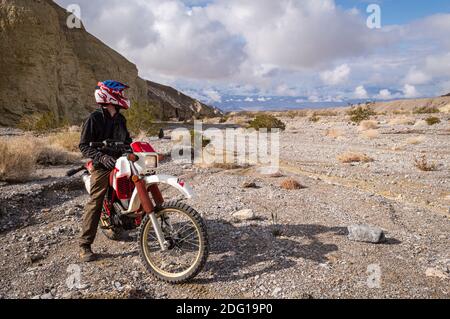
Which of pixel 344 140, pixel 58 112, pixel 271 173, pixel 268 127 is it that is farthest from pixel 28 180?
pixel 58 112

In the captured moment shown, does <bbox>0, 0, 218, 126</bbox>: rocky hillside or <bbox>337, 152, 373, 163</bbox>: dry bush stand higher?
<bbox>0, 0, 218, 126</bbox>: rocky hillside

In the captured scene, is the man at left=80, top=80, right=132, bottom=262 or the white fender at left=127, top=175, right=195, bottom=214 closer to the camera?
the white fender at left=127, top=175, right=195, bottom=214

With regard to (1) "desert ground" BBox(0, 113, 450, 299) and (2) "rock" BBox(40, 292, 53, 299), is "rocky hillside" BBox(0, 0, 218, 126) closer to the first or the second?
(1) "desert ground" BBox(0, 113, 450, 299)

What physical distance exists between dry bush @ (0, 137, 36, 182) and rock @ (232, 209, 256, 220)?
19.8ft

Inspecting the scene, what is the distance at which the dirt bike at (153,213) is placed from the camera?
163 inches

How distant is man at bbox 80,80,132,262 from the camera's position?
4672 millimetres

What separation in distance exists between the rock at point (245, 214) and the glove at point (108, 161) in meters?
2.64

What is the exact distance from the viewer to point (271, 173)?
10883mm

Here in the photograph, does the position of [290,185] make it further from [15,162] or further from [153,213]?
[15,162]

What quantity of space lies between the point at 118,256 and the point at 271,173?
6.57 metres

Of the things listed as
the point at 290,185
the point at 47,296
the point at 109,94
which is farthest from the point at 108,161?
the point at 290,185

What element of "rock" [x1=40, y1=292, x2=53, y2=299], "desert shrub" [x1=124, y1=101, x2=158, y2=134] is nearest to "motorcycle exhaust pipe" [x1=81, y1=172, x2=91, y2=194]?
"rock" [x1=40, y1=292, x2=53, y2=299]

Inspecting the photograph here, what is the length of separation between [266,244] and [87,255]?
7.98ft

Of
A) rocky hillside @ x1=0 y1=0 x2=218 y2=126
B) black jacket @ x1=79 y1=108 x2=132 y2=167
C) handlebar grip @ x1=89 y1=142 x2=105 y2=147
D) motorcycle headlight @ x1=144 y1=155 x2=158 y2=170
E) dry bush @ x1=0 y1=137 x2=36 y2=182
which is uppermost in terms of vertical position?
rocky hillside @ x1=0 y1=0 x2=218 y2=126
